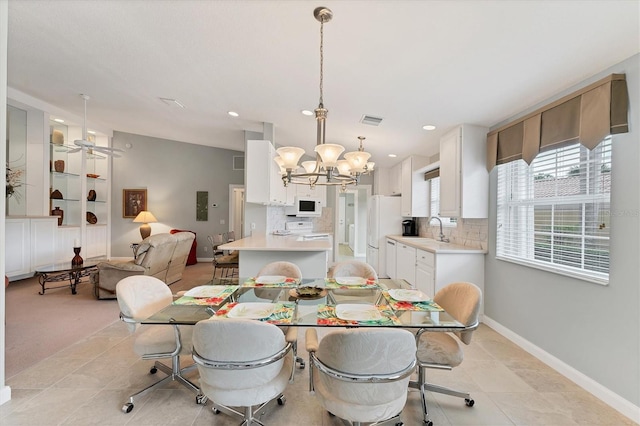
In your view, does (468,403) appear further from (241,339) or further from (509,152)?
(509,152)

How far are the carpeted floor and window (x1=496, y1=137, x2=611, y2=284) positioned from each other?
4.41 meters

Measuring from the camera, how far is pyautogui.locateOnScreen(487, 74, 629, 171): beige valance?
1.81 meters

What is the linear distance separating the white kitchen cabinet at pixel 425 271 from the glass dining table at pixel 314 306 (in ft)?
4.25

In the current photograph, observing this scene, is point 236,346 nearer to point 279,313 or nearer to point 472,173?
point 279,313

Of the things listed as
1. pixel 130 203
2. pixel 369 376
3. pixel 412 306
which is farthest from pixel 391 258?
pixel 130 203

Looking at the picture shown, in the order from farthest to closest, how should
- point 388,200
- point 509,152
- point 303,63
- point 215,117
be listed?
point 388,200 < point 215,117 < point 509,152 < point 303,63

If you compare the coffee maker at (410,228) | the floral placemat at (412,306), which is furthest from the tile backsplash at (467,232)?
the floral placemat at (412,306)

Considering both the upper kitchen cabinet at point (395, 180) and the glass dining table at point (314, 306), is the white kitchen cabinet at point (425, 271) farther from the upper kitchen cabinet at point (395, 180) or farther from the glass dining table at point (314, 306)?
the upper kitchen cabinet at point (395, 180)

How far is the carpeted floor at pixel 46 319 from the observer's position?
8.20ft

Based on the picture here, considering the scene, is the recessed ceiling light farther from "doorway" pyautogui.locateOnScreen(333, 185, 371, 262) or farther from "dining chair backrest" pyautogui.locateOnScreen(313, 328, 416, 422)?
"dining chair backrest" pyautogui.locateOnScreen(313, 328, 416, 422)

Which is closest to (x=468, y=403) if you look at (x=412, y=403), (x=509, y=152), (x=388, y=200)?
(x=412, y=403)

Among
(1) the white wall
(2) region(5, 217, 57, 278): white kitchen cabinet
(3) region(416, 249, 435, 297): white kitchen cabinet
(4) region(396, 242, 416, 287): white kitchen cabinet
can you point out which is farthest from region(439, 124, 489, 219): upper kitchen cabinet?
(2) region(5, 217, 57, 278): white kitchen cabinet

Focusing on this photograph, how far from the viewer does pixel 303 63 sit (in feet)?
7.63

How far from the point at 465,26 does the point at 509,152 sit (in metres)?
1.59
